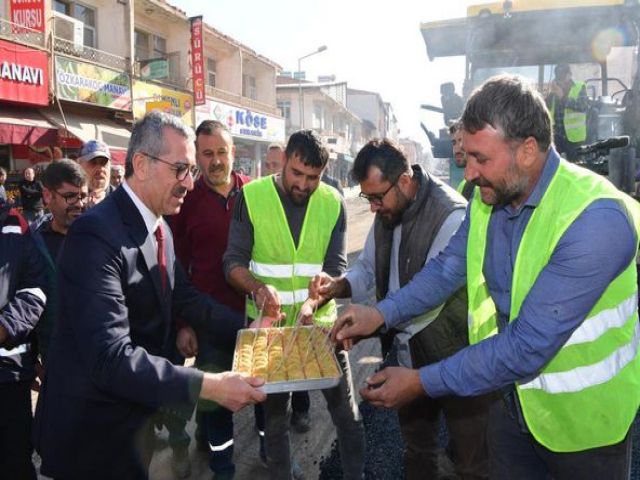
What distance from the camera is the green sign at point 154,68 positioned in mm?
16109

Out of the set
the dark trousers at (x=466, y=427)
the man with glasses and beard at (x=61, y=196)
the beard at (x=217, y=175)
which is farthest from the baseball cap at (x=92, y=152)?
the dark trousers at (x=466, y=427)

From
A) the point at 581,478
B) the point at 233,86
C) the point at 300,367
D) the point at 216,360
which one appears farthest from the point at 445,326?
the point at 233,86

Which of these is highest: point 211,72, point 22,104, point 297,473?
point 211,72

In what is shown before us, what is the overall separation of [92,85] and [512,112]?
14946 millimetres

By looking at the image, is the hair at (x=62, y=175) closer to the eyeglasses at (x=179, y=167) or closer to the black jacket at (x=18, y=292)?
the black jacket at (x=18, y=292)

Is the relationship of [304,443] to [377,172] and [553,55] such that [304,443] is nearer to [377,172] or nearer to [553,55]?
[377,172]

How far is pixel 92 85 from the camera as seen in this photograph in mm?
14430

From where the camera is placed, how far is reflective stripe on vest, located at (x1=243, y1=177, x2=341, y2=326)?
324 cm

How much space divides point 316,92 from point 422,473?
37.8 metres

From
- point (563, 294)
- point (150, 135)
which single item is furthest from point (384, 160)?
point (563, 294)

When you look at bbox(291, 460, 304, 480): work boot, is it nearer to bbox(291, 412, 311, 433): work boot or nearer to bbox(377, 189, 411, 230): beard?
bbox(291, 412, 311, 433): work boot

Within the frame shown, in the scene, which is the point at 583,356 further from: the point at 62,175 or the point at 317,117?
the point at 317,117

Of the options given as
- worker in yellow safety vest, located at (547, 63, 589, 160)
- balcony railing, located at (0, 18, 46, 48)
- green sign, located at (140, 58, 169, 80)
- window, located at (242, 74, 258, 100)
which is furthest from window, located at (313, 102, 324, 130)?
worker in yellow safety vest, located at (547, 63, 589, 160)

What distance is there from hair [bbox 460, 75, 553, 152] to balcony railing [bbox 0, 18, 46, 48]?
13.1 metres
